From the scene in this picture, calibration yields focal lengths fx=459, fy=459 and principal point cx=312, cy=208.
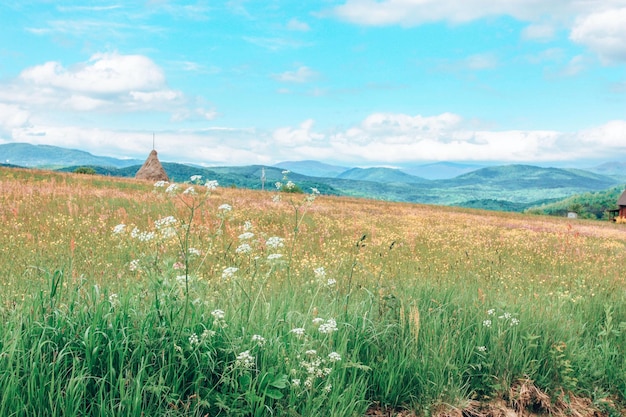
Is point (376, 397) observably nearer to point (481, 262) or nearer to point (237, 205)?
point (481, 262)

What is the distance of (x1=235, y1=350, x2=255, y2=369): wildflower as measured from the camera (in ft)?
10.8

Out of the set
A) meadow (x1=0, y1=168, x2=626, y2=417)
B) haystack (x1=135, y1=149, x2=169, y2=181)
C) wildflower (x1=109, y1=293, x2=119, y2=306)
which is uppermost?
haystack (x1=135, y1=149, x2=169, y2=181)

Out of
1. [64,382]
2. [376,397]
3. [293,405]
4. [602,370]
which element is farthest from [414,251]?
[64,382]

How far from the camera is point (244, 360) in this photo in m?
3.35

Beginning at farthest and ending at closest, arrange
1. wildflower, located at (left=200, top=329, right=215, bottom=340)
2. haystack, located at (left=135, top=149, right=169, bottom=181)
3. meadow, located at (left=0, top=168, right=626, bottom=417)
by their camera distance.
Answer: haystack, located at (left=135, top=149, right=169, bottom=181) < wildflower, located at (left=200, top=329, right=215, bottom=340) < meadow, located at (left=0, top=168, right=626, bottom=417)

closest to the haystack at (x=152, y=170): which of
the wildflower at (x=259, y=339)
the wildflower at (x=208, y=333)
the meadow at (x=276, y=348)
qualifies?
the meadow at (x=276, y=348)

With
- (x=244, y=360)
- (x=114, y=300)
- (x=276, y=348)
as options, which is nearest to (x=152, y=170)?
(x=114, y=300)

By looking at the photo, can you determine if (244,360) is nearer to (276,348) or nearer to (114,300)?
(276,348)

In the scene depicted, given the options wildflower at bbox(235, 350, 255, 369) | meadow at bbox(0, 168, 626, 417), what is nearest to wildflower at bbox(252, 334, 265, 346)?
meadow at bbox(0, 168, 626, 417)

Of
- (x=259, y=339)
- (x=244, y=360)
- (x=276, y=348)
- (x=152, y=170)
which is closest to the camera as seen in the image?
(x=244, y=360)

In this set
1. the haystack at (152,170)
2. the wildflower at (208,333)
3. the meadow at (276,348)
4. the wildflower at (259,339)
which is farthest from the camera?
the haystack at (152,170)

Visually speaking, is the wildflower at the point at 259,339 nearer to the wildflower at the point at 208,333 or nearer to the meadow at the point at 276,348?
the meadow at the point at 276,348

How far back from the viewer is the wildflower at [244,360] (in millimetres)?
3291

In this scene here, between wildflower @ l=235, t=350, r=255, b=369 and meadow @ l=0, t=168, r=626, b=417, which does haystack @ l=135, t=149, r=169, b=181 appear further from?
wildflower @ l=235, t=350, r=255, b=369
